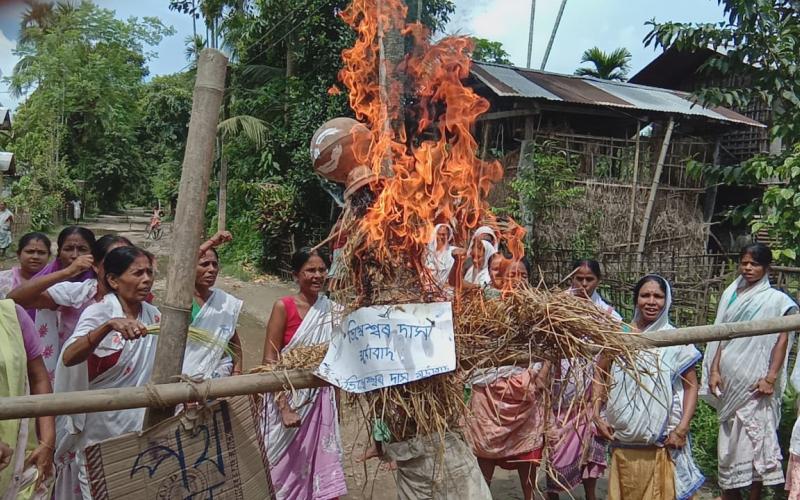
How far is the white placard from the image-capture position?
2344 mm

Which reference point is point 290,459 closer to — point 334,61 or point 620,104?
point 620,104

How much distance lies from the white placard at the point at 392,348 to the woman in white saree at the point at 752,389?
3182mm

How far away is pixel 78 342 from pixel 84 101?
37.6m

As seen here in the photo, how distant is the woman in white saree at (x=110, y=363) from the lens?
300cm

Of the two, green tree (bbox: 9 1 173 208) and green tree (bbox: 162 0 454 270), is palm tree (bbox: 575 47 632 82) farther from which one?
green tree (bbox: 9 1 173 208)

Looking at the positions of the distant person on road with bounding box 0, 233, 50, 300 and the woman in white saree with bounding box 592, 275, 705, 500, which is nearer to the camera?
A: the woman in white saree with bounding box 592, 275, 705, 500

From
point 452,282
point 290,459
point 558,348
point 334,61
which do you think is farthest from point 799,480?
point 334,61

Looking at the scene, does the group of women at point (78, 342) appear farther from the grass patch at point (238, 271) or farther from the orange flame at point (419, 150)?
the grass patch at point (238, 271)

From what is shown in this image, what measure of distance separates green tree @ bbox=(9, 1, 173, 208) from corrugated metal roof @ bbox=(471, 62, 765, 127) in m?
25.5

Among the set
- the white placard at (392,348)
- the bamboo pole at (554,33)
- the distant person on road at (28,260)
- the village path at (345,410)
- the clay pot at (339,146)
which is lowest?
the village path at (345,410)

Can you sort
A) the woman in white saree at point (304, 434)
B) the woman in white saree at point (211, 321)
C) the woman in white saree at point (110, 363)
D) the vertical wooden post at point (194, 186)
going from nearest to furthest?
the vertical wooden post at point (194, 186) → the woman in white saree at point (110, 363) → the woman in white saree at point (211, 321) → the woman in white saree at point (304, 434)

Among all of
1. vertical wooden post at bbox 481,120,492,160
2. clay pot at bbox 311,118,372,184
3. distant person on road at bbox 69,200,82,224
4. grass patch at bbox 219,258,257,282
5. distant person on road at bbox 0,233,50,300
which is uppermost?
vertical wooden post at bbox 481,120,492,160

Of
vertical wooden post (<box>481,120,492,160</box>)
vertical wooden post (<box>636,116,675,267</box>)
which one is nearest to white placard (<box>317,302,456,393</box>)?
vertical wooden post (<box>481,120,492,160</box>)

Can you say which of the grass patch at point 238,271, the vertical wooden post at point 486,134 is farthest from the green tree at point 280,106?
the vertical wooden post at point 486,134
